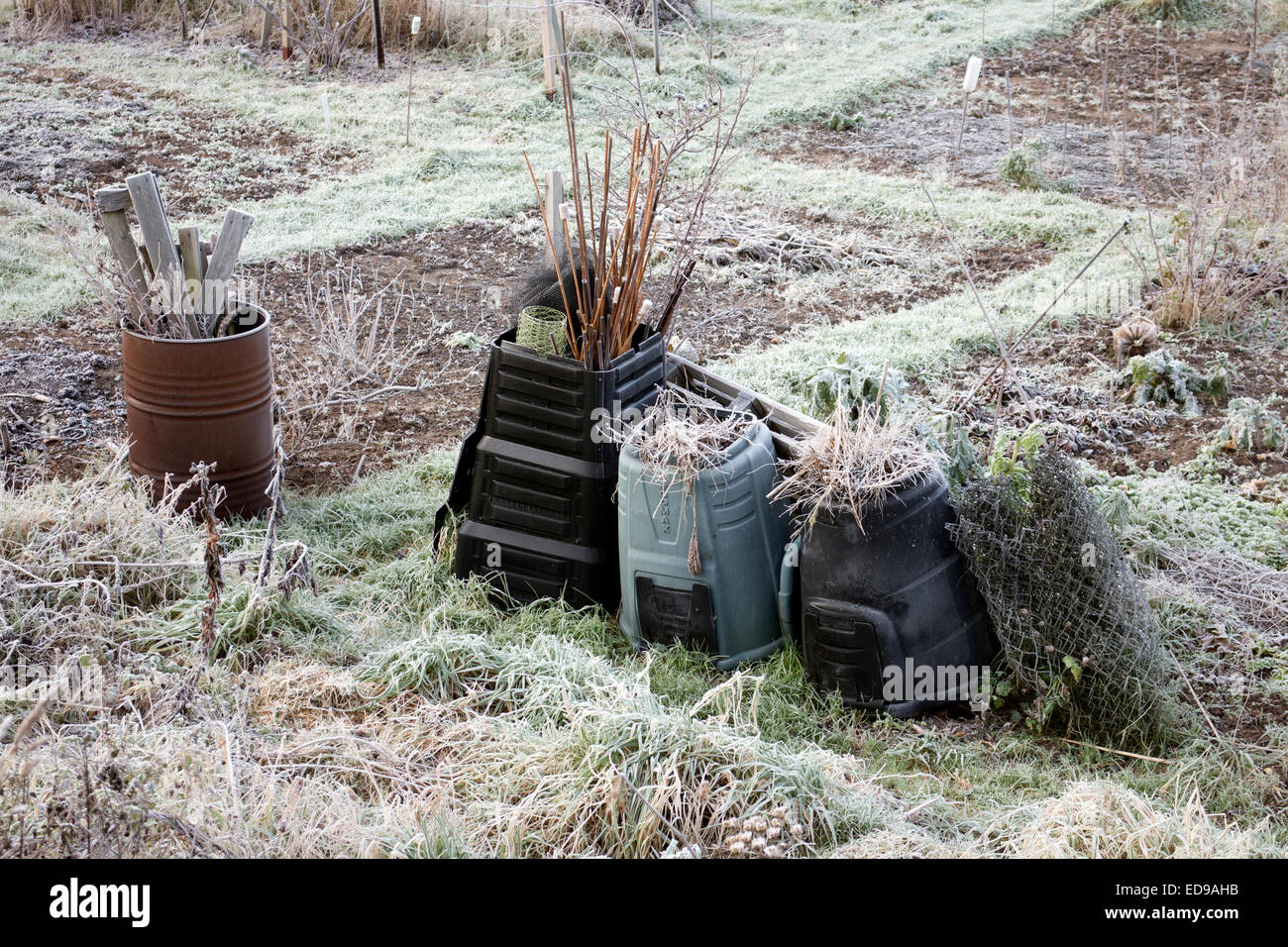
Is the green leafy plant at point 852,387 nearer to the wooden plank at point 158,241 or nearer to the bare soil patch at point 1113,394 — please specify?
the bare soil patch at point 1113,394

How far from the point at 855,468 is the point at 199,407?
100.0 inches

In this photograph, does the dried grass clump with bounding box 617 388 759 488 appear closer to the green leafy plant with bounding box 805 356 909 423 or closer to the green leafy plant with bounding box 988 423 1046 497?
the green leafy plant with bounding box 805 356 909 423

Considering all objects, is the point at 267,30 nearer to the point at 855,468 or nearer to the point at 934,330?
the point at 934,330

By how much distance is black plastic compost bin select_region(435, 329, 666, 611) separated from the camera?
13.1ft

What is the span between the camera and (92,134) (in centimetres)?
979

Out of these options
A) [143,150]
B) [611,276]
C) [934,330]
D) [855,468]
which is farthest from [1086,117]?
[855,468]

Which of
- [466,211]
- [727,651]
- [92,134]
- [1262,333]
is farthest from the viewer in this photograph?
[92,134]

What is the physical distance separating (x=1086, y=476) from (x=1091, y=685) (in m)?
1.63

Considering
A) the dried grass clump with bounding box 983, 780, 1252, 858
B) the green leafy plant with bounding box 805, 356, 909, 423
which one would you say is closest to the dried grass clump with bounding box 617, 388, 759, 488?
the green leafy plant with bounding box 805, 356, 909, 423

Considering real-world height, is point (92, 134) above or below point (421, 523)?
above

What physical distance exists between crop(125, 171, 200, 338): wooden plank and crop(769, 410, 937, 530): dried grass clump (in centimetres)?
242

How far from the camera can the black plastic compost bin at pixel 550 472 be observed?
13.1ft
